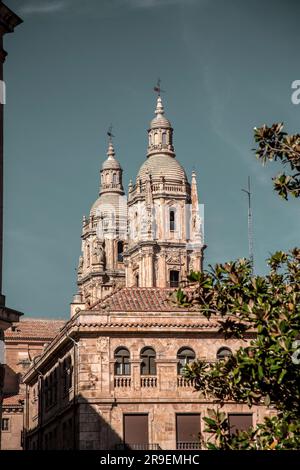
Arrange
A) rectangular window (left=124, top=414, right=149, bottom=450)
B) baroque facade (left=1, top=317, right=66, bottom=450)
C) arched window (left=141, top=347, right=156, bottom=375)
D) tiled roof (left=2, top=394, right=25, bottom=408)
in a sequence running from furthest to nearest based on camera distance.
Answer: baroque facade (left=1, top=317, right=66, bottom=450), tiled roof (left=2, top=394, right=25, bottom=408), arched window (left=141, top=347, right=156, bottom=375), rectangular window (left=124, top=414, right=149, bottom=450)

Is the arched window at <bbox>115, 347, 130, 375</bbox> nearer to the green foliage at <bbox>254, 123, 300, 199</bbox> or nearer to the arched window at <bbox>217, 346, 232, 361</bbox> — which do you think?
the arched window at <bbox>217, 346, 232, 361</bbox>

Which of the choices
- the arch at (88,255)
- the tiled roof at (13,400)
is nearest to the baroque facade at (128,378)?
the tiled roof at (13,400)

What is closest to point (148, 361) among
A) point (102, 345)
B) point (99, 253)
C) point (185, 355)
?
point (185, 355)

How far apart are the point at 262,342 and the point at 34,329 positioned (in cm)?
7421

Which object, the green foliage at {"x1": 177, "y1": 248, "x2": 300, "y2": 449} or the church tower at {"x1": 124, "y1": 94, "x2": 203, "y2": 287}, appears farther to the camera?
the church tower at {"x1": 124, "y1": 94, "x2": 203, "y2": 287}

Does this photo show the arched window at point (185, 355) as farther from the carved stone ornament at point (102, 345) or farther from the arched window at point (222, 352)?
the carved stone ornament at point (102, 345)

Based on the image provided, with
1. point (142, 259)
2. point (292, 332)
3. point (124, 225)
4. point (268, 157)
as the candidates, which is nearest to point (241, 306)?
point (292, 332)

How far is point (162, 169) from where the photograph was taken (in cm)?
11338

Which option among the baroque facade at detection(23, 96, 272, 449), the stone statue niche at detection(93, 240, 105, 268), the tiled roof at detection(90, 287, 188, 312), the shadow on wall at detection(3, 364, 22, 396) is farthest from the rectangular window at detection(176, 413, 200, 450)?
the stone statue niche at detection(93, 240, 105, 268)

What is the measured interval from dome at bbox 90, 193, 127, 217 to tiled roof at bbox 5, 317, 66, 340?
929 inches

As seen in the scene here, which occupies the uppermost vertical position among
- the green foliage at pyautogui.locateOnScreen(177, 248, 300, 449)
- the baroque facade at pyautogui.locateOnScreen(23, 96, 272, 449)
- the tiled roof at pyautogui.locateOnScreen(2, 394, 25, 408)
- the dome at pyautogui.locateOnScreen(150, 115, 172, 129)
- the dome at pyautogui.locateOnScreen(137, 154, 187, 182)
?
the dome at pyautogui.locateOnScreen(150, 115, 172, 129)

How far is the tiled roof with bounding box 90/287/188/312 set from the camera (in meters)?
58.7
